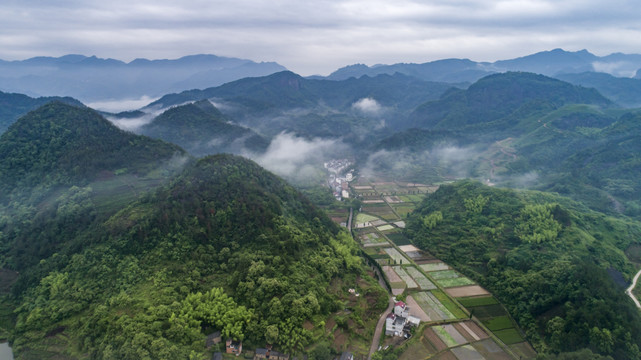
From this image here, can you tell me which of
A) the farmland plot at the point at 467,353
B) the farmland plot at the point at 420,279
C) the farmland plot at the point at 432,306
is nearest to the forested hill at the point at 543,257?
the farmland plot at the point at 420,279

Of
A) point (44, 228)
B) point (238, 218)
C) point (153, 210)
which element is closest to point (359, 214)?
point (238, 218)

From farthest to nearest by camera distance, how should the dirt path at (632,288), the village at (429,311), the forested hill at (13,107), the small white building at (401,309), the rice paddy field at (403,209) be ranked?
the forested hill at (13,107) → the rice paddy field at (403,209) → the dirt path at (632,288) → the small white building at (401,309) → the village at (429,311)

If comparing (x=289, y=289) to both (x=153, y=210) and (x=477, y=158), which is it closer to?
(x=153, y=210)

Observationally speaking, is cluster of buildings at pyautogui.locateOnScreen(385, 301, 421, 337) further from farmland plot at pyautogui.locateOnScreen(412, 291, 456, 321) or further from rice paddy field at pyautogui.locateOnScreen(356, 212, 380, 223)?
rice paddy field at pyautogui.locateOnScreen(356, 212, 380, 223)

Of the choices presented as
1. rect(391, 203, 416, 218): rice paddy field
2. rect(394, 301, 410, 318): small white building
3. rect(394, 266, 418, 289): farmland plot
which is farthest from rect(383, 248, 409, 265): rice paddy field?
rect(391, 203, 416, 218): rice paddy field

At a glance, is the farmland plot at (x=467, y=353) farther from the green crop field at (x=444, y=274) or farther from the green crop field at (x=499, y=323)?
the green crop field at (x=444, y=274)

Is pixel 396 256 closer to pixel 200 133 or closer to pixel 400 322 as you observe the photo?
pixel 400 322
